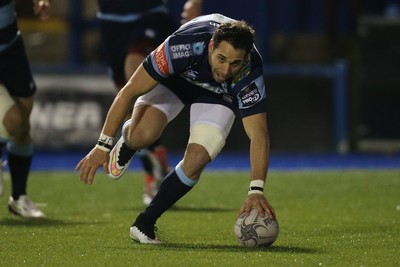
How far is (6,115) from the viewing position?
782cm

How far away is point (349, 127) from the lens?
48.4 ft

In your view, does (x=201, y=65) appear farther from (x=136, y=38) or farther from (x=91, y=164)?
(x=136, y=38)

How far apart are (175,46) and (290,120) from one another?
805 cm

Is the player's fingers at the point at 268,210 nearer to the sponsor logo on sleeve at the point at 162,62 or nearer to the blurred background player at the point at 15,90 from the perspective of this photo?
the sponsor logo on sleeve at the point at 162,62

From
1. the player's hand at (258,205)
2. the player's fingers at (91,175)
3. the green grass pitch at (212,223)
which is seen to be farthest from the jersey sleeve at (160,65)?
the green grass pitch at (212,223)

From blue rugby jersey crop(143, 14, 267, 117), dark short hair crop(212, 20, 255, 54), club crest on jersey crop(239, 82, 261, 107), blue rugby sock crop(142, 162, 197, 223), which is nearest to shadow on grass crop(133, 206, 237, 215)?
blue rugby sock crop(142, 162, 197, 223)

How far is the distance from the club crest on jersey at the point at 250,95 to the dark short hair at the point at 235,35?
0.26m

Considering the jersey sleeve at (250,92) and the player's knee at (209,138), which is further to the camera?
the player's knee at (209,138)

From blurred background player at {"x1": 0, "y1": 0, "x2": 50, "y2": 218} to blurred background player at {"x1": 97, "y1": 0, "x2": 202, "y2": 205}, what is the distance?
1.23 metres

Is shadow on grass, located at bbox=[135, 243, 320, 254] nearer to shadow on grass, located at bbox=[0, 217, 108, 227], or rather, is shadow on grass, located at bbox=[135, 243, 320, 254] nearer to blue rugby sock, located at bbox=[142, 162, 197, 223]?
blue rugby sock, located at bbox=[142, 162, 197, 223]

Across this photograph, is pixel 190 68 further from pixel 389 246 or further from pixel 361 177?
pixel 361 177

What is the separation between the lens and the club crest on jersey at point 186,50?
6.45 meters

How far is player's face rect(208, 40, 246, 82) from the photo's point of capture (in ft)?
20.3

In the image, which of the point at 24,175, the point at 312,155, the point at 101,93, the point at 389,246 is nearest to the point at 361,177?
the point at 312,155
